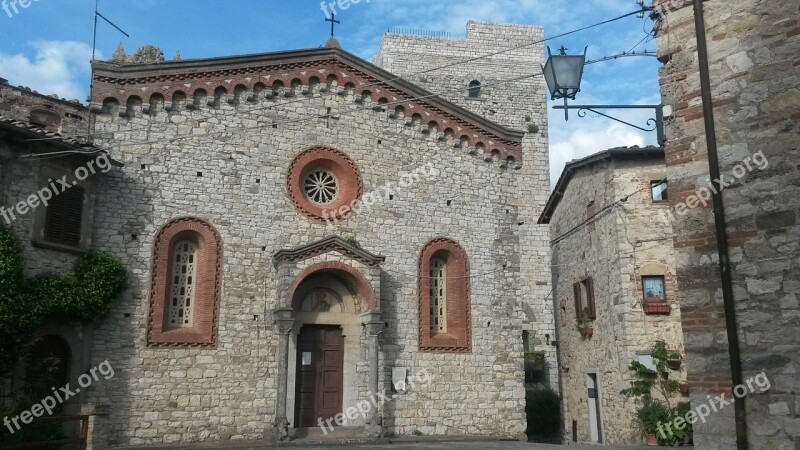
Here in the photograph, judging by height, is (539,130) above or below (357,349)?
above

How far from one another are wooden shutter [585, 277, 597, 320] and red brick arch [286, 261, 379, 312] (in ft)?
24.9

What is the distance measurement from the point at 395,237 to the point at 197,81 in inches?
238

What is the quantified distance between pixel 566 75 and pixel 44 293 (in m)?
10.1

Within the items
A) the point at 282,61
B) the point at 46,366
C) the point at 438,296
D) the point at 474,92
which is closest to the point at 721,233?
the point at 438,296

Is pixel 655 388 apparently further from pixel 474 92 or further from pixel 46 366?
pixel 474 92

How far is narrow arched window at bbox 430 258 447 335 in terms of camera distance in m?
16.8

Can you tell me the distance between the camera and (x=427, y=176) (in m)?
17.3

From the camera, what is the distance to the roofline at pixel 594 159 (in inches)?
707

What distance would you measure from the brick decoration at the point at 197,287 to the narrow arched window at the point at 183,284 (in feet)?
0.48

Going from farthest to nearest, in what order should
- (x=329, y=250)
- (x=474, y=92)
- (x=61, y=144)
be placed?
(x=474, y=92) → (x=329, y=250) → (x=61, y=144)

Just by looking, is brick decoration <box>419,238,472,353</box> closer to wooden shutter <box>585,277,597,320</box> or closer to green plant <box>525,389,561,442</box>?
wooden shutter <box>585,277,597,320</box>

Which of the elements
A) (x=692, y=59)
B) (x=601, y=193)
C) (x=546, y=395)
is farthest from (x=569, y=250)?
(x=692, y=59)

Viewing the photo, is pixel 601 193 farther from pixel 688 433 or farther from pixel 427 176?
pixel 688 433

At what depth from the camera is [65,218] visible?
13.2 meters
